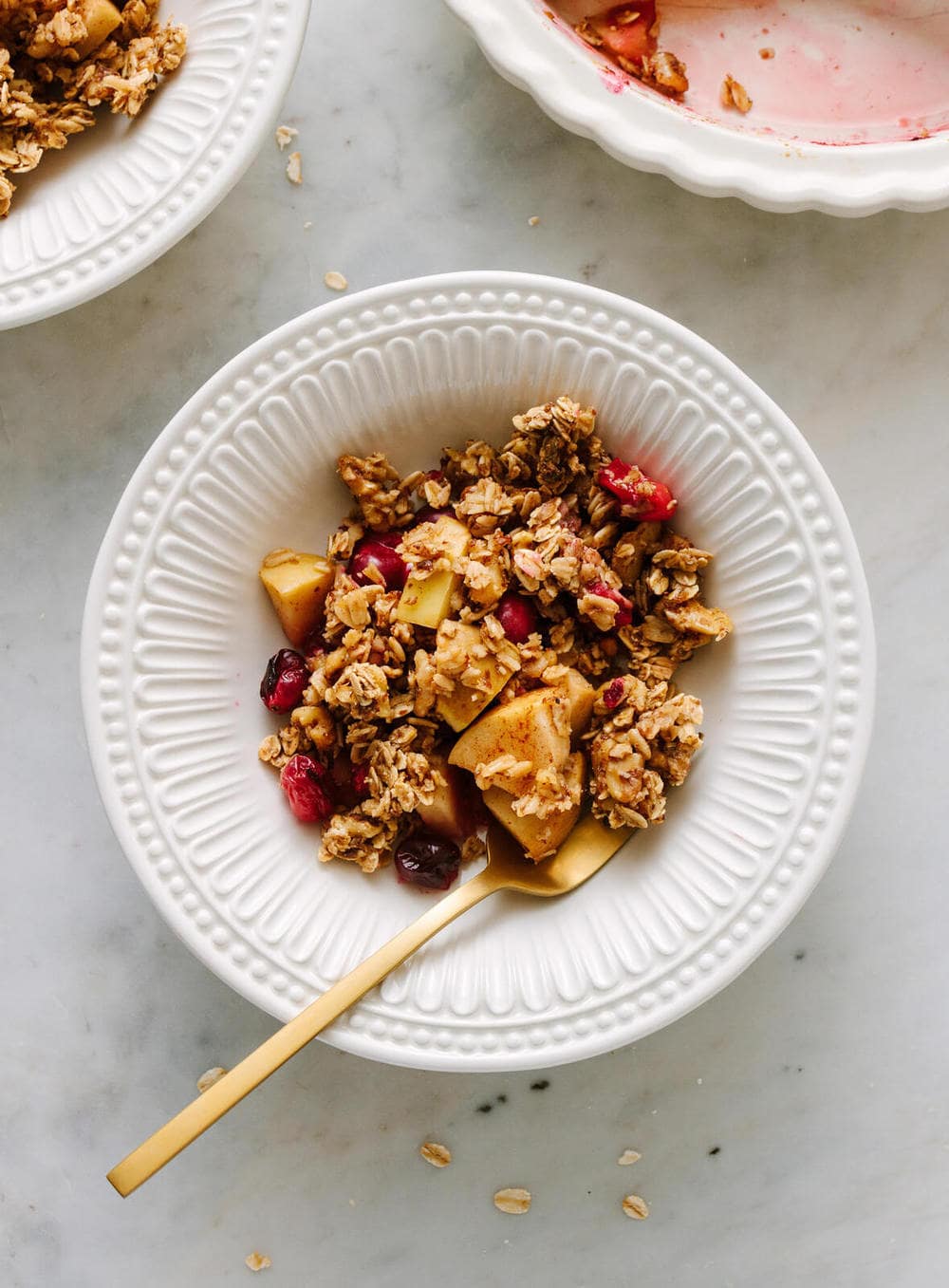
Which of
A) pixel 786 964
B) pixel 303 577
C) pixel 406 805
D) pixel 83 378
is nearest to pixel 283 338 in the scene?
pixel 303 577

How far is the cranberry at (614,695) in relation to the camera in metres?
1.18

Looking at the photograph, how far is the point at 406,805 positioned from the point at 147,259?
0.65m

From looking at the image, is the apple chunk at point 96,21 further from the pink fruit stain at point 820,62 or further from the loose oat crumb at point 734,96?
the loose oat crumb at point 734,96

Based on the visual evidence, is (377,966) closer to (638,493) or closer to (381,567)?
(381,567)

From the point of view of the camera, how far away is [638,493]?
119 cm

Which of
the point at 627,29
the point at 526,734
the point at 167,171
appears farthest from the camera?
the point at 627,29

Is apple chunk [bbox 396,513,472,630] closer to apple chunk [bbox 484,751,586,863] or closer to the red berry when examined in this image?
apple chunk [bbox 484,751,586,863]

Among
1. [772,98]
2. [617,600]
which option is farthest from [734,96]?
[617,600]

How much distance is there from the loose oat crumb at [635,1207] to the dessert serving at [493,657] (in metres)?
0.53

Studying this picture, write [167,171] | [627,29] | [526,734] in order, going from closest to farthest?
[526,734]
[167,171]
[627,29]

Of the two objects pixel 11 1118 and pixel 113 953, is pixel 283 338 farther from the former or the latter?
pixel 11 1118

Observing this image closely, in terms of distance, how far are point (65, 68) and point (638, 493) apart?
824 millimetres

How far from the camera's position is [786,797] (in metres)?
1.15

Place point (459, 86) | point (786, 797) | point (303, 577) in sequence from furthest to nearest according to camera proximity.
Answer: point (459, 86), point (303, 577), point (786, 797)
